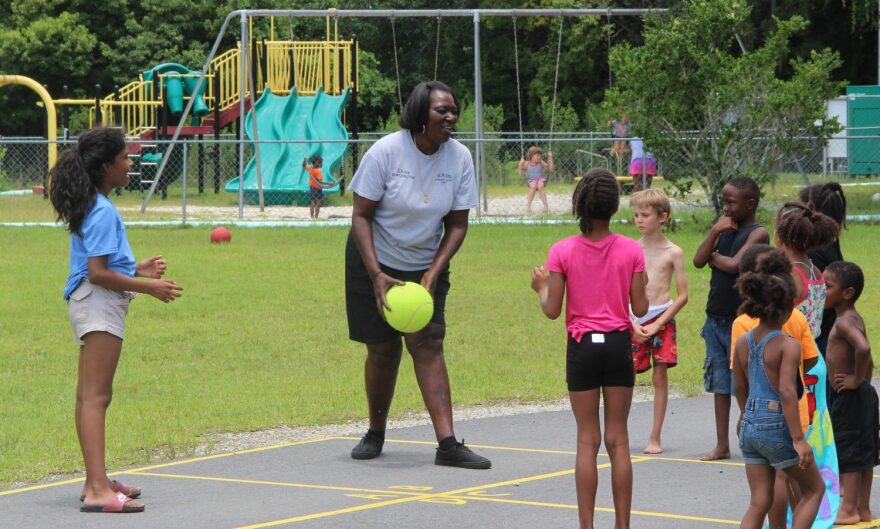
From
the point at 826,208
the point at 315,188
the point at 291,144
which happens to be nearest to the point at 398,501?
the point at 826,208

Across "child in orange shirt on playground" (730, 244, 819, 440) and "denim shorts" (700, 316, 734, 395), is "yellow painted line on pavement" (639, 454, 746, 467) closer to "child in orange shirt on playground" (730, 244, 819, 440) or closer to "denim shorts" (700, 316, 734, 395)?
"denim shorts" (700, 316, 734, 395)

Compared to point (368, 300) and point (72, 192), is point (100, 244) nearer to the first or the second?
point (72, 192)

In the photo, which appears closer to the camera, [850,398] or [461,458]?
[850,398]

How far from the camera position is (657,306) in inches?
338

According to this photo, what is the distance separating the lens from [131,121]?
3812cm

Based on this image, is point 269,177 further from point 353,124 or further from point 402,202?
point 402,202

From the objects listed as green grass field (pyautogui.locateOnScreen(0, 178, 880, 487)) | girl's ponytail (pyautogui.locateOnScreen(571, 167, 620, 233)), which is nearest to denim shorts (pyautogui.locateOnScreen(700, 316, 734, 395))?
girl's ponytail (pyautogui.locateOnScreen(571, 167, 620, 233))

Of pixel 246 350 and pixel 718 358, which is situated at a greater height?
pixel 718 358

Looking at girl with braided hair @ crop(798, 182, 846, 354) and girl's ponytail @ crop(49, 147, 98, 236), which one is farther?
girl with braided hair @ crop(798, 182, 846, 354)

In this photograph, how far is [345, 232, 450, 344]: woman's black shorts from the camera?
832 centimetres

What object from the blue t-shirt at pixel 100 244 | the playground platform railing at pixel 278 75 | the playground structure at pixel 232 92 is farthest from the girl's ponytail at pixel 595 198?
the playground platform railing at pixel 278 75

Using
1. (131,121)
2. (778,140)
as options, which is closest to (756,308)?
(778,140)

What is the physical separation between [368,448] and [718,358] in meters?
2.05

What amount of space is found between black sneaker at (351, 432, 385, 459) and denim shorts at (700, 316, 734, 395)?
1.91 metres
